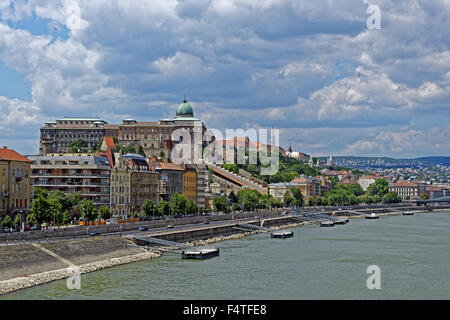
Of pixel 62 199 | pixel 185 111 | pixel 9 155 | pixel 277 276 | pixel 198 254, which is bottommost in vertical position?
pixel 277 276

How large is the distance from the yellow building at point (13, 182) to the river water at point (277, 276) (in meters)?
17.7

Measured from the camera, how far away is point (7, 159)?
6488cm

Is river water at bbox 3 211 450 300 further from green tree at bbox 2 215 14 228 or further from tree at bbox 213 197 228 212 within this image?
tree at bbox 213 197 228 212

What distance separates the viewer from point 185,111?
18625 cm

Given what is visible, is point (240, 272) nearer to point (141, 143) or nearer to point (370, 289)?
point (370, 289)

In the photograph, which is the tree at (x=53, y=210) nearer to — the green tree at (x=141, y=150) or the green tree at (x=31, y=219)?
the green tree at (x=31, y=219)

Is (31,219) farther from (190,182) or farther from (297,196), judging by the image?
(297,196)

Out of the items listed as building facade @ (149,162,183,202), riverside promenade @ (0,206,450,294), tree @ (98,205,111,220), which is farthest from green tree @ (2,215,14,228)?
building facade @ (149,162,183,202)

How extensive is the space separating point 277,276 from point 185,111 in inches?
5541

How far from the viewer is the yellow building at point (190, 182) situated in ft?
377

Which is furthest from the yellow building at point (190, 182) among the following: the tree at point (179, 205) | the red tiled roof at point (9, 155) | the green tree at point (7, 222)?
the green tree at point (7, 222)

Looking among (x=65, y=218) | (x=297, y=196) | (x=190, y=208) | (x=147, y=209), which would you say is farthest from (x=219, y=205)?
(x=297, y=196)
